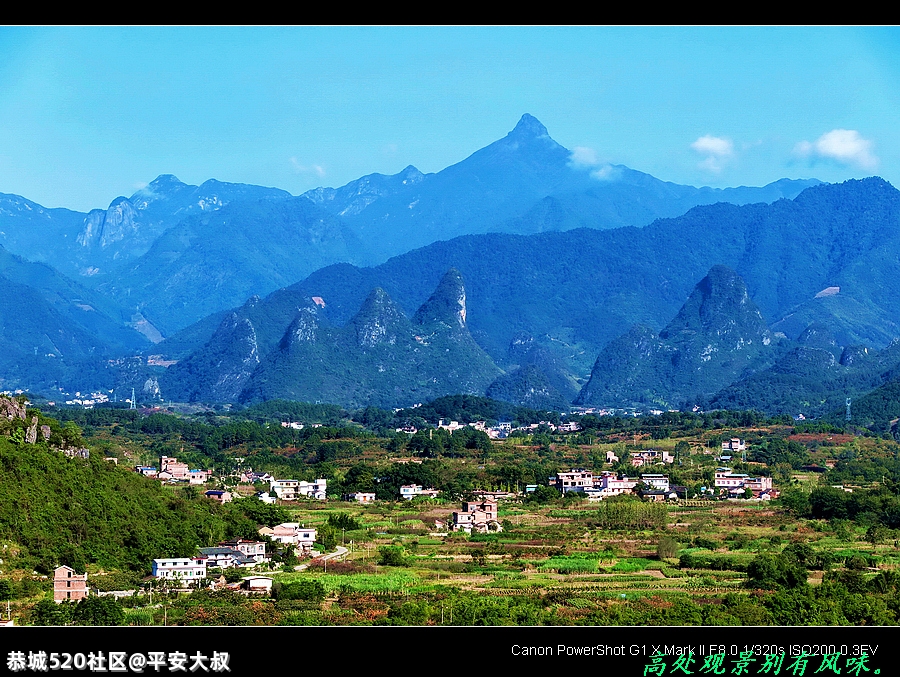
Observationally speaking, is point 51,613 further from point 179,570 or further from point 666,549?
point 666,549

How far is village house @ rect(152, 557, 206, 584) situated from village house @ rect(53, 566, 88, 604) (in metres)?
2.20

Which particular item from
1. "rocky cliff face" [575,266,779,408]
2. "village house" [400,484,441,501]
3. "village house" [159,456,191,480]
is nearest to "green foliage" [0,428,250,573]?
"village house" [400,484,441,501]

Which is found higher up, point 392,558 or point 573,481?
point 573,481

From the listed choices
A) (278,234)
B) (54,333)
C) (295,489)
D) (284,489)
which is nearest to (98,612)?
(284,489)

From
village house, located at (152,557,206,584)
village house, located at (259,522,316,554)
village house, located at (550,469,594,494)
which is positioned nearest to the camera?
village house, located at (152,557,206,584)

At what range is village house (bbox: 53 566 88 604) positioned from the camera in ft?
62.5

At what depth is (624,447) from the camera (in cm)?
5453

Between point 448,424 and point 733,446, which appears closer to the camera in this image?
point 733,446

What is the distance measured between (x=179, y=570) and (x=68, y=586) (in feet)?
9.79

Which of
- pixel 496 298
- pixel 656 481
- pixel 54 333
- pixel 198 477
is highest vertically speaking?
pixel 496 298

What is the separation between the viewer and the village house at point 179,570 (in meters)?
21.9

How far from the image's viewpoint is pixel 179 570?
22.1 metres

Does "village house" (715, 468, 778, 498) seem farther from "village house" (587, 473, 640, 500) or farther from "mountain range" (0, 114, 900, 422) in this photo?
"mountain range" (0, 114, 900, 422)
